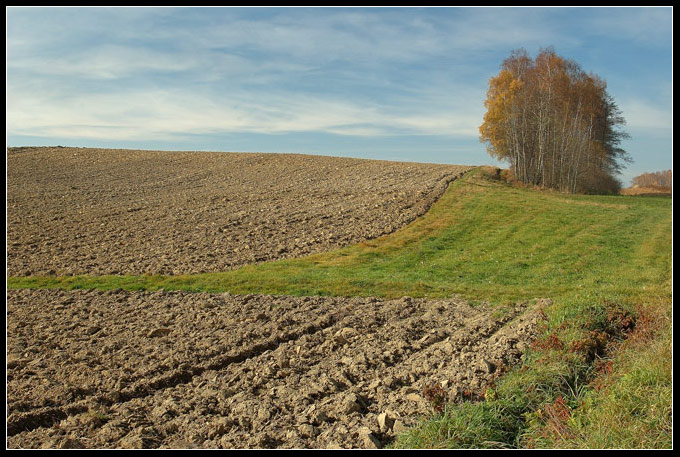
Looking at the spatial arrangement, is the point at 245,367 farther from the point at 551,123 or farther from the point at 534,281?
the point at 551,123

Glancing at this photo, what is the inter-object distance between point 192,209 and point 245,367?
1702 centimetres

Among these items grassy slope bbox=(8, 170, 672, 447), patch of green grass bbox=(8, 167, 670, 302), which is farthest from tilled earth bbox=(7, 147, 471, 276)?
grassy slope bbox=(8, 170, 672, 447)

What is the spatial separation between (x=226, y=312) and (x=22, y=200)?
20.2 meters

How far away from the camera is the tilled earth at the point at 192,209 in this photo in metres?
16.4

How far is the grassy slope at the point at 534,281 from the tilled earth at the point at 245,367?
0.65 m

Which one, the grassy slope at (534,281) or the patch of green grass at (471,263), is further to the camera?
the patch of green grass at (471,263)

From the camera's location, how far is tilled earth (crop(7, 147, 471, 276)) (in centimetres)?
1642

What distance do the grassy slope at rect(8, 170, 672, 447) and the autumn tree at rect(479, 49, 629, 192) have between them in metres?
4.28

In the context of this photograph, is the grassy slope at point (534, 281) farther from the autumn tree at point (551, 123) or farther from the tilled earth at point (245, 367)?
the autumn tree at point (551, 123)

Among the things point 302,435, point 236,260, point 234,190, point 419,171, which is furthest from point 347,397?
point 419,171

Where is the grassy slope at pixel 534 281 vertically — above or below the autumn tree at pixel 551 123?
below

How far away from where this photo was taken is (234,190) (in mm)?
28969

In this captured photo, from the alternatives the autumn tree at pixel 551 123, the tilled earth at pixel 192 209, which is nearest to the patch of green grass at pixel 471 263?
the tilled earth at pixel 192 209

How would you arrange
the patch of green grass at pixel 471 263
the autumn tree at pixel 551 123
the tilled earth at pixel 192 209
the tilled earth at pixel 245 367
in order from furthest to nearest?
the autumn tree at pixel 551 123 → the tilled earth at pixel 192 209 → the patch of green grass at pixel 471 263 → the tilled earth at pixel 245 367
